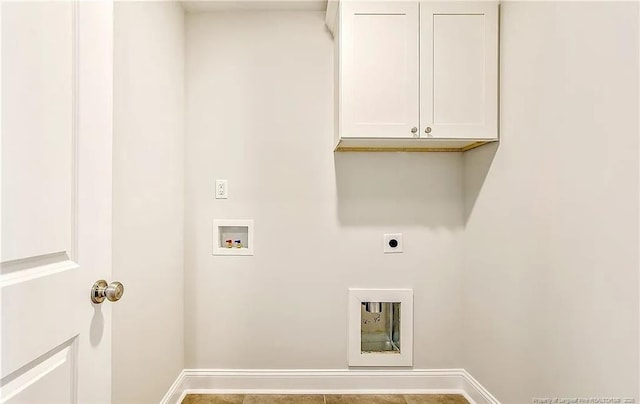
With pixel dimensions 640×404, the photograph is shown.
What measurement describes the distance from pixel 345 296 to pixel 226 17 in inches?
73.1

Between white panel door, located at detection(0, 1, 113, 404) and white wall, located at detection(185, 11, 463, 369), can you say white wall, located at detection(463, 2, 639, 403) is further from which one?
white panel door, located at detection(0, 1, 113, 404)

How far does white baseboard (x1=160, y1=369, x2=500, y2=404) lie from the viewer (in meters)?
2.29

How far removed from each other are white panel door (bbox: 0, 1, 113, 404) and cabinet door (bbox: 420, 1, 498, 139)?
4.85ft

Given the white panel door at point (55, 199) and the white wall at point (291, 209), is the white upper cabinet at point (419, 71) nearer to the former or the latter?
the white wall at point (291, 209)

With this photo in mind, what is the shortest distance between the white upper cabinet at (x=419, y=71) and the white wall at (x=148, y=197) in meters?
0.93

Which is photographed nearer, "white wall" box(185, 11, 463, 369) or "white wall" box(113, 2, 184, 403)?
"white wall" box(113, 2, 184, 403)

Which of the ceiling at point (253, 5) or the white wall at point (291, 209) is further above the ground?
the ceiling at point (253, 5)

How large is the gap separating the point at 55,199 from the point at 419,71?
67.0 inches

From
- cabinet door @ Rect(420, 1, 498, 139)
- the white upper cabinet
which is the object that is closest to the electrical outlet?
the white upper cabinet

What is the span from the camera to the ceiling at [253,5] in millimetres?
2195

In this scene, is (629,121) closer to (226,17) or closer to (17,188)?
(17,188)

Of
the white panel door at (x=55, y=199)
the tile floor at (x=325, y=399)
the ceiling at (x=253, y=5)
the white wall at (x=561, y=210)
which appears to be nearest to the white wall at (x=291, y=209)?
the ceiling at (x=253, y=5)

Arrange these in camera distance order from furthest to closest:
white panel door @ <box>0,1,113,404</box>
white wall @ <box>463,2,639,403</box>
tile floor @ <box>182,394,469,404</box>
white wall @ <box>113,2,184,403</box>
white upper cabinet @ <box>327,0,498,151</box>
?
tile floor @ <box>182,394,469,404</box> < white upper cabinet @ <box>327,0,498,151</box> < white wall @ <box>113,2,184,403</box> < white wall @ <box>463,2,639,403</box> < white panel door @ <box>0,1,113,404</box>

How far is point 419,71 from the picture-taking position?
1935 mm
